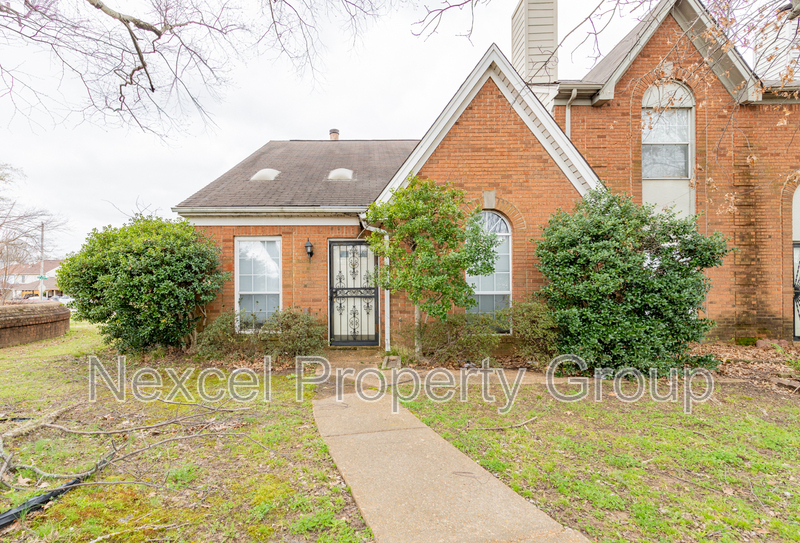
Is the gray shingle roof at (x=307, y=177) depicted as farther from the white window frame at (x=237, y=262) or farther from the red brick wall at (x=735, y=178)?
the red brick wall at (x=735, y=178)

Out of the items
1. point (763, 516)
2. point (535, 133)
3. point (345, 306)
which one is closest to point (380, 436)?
point (763, 516)

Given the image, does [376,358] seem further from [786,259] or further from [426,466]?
[786,259]

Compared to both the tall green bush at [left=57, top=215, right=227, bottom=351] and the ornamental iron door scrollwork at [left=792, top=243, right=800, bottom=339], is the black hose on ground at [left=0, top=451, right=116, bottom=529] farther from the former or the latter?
the ornamental iron door scrollwork at [left=792, top=243, right=800, bottom=339]

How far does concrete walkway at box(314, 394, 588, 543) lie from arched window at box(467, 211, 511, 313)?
425cm

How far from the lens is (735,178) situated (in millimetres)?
9445

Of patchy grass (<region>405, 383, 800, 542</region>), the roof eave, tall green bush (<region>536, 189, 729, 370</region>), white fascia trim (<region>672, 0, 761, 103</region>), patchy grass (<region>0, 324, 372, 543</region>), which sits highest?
white fascia trim (<region>672, 0, 761, 103</region>)

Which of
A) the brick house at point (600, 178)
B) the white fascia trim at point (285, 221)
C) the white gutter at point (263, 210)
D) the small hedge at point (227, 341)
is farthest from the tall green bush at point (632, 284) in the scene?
the small hedge at point (227, 341)

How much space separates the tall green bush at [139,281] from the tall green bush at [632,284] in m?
7.21

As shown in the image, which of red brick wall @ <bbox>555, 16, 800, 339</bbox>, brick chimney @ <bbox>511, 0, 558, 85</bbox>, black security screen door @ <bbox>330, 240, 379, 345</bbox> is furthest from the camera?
brick chimney @ <bbox>511, 0, 558, 85</bbox>

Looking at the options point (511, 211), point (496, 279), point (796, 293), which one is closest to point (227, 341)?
point (496, 279)

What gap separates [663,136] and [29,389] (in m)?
14.2

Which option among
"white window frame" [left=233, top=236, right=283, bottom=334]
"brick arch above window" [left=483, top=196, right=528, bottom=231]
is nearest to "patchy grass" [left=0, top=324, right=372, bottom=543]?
"white window frame" [left=233, top=236, right=283, bottom=334]

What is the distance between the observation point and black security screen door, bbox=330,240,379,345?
8883 mm

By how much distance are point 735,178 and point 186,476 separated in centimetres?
1285
